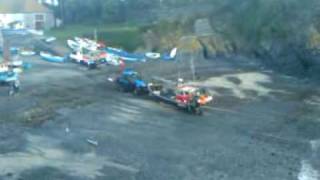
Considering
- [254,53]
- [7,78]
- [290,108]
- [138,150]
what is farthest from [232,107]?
[254,53]

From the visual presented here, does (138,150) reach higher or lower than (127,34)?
lower

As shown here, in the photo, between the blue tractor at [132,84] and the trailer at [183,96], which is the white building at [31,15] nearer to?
the blue tractor at [132,84]

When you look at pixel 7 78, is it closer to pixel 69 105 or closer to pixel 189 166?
pixel 69 105

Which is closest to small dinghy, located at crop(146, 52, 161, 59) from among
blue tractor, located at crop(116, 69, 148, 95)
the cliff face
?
the cliff face

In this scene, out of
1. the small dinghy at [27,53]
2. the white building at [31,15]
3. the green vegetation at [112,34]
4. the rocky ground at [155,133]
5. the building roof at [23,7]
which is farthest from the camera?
the building roof at [23,7]

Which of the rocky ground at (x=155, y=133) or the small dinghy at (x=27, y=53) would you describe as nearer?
the rocky ground at (x=155, y=133)

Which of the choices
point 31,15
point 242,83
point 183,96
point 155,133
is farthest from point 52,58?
point 155,133

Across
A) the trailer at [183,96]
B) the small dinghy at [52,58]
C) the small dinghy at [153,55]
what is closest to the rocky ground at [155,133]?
the trailer at [183,96]

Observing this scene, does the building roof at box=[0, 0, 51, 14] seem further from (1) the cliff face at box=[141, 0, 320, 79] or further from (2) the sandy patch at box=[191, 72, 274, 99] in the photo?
(2) the sandy patch at box=[191, 72, 274, 99]
